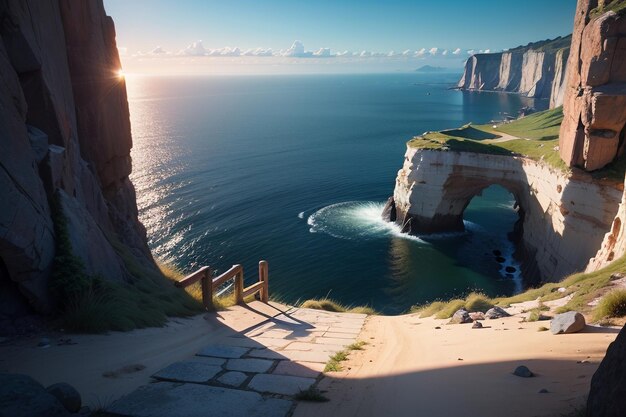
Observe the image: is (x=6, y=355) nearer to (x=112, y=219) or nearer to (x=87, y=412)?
(x=87, y=412)

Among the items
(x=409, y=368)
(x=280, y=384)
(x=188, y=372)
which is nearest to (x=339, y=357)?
(x=409, y=368)

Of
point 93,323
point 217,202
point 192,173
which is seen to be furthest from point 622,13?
point 192,173

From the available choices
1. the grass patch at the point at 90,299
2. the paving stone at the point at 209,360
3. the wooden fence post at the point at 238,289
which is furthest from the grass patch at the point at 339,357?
the wooden fence post at the point at 238,289

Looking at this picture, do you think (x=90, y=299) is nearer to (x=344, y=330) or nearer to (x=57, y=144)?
(x=57, y=144)

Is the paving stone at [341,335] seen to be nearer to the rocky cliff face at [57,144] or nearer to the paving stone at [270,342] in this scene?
the paving stone at [270,342]

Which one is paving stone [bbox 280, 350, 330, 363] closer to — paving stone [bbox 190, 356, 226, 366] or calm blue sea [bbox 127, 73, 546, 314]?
paving stone [bbox 190, 356, 226, 366]
